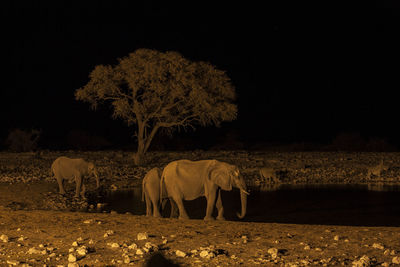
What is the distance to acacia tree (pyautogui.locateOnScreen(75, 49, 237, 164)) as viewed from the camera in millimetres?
30484

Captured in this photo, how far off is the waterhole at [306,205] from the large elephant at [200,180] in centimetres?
132

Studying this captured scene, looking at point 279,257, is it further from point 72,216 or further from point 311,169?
point 311,169

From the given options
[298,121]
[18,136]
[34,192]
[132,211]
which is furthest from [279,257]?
[298,121]

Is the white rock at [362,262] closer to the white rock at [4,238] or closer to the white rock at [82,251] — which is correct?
the white rock at [82,251]

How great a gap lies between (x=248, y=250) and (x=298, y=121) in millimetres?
63476

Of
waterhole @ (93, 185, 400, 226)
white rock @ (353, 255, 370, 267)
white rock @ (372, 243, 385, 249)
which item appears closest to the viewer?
white rock @ (353, 255, 370, 267)

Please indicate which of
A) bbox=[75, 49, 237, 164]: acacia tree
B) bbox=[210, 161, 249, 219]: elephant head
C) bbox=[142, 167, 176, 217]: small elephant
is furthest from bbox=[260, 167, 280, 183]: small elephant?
bbox=[210, 161, 249, 219]: elephant head

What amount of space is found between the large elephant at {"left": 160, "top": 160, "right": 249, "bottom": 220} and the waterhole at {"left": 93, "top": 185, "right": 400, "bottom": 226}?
1316 millimetres

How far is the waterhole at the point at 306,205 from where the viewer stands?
48.3 ft

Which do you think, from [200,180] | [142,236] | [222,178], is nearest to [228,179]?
[222,178]

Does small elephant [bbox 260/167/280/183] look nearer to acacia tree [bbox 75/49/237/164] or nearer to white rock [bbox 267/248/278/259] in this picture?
acacia tree [bbox 75/49/237/164]

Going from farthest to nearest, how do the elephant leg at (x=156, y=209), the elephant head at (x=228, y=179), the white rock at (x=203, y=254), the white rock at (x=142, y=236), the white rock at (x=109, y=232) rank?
the elephant leg at (x=156, y=209) < the elephant head at (x=228, y=179) < the white rock at (x=109, y=232) < the white rock at (x=142, y=236) < the white rock at (x=203, y=254)

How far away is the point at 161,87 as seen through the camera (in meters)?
30.5

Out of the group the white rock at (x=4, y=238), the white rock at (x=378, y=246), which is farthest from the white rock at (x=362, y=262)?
the white rock at (x=4, y=238)
